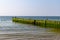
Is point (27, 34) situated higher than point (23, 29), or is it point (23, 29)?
point (27, 34)

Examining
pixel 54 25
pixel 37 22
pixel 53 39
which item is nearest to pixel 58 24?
pixel 54 25

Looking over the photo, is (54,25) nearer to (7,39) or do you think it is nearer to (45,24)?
(45,24)

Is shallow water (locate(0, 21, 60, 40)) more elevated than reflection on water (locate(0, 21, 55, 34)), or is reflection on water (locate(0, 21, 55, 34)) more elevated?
shallow water (locate(0, 21, 60, 40))

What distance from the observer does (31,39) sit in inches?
666

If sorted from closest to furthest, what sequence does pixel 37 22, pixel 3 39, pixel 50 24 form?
pixel 3 39 → pixel 50 24 → pixel 37 22

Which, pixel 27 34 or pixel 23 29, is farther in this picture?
pixel 23 29

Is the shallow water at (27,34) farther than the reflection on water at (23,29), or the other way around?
the reflection on water at (23,29)

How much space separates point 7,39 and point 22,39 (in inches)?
68.0

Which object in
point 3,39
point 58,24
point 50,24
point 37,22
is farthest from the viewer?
point 37,22

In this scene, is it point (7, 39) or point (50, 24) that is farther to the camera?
point (50, 24)

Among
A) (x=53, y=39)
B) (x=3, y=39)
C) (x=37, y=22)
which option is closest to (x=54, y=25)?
(x=37, y=22)

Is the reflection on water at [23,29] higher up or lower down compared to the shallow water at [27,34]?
lower down

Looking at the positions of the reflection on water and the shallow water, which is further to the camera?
the reflection on water

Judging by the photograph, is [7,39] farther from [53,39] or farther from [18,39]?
[53,39]
